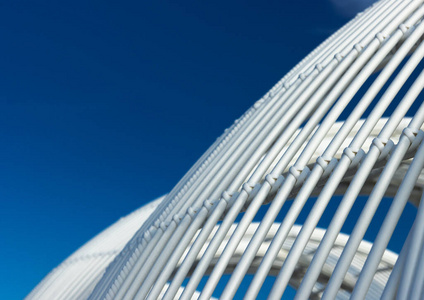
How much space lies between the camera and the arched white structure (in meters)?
3.96

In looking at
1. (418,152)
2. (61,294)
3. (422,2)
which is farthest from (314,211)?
(61,294)

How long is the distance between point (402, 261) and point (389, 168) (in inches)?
34.9

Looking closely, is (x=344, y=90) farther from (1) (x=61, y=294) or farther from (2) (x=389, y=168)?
(1) (x=61, y=294)

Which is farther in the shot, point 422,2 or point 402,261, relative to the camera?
point 422,2

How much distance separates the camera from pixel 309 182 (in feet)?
15.4

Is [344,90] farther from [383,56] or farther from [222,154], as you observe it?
[222,154]

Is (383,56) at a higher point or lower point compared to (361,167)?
higher

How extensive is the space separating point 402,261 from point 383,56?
255 centimetres

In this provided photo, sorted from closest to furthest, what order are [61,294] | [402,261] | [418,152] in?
1. [402,261]
2. [418,152]
3. [61,294]

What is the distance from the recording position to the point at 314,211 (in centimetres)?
439

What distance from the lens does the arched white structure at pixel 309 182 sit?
3.96 m

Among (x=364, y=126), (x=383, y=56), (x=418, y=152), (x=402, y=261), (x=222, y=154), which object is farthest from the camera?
(x=222, y=154)

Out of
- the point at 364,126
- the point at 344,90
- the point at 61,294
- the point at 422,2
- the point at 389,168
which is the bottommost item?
the point at 61,294

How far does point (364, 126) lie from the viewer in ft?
15.5
